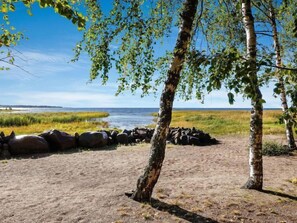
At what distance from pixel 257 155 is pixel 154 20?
17.0 feet

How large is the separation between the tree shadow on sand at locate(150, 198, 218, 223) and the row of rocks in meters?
11.2

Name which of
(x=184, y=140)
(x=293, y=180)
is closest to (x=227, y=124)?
(x=184, y=140)

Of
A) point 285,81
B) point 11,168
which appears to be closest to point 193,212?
point 285,81

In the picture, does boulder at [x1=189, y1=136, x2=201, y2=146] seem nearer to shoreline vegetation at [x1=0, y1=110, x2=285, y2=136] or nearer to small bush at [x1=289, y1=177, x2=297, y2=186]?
shoreline vegetation at [x1=0, y1=110, x2=285, y2=136]

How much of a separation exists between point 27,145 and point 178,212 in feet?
40.0

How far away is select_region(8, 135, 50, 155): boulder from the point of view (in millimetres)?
17578

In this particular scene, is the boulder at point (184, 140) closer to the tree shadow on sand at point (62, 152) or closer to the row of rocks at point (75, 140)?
the row of rocks at point (75, 140)

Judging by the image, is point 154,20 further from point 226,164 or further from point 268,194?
point 226,164

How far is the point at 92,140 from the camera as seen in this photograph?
2066 centimetres

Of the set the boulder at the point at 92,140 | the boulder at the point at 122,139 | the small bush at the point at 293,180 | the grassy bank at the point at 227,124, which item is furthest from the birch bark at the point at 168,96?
the boulder at the point at 122,139

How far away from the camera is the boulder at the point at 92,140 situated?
20.5 m

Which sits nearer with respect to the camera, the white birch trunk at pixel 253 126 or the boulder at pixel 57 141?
the white birch trunk at pixel 253 126

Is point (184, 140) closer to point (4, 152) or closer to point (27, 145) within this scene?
point (27, 145)

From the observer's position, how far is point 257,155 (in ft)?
32.7
